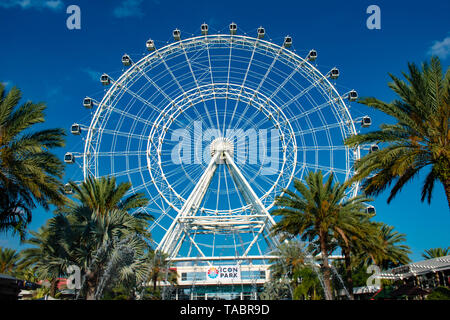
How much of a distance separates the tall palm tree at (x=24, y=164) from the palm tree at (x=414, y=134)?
12.8 m

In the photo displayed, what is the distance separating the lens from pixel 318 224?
2066 centimetres

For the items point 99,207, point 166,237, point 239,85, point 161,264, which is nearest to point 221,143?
point 239,85

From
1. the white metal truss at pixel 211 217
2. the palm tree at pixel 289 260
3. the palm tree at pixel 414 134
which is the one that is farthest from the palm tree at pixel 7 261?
the palm tree at pixel 414 134

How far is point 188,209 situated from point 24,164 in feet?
66.2

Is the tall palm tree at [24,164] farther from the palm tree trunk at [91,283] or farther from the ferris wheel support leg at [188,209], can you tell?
the ferris wheel support leg at [188,209]

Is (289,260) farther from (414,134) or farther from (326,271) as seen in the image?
(414,134)

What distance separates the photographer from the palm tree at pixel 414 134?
559 inches

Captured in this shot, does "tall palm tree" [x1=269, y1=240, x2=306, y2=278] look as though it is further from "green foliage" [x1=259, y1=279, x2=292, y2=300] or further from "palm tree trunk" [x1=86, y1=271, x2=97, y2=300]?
"palm tree trunk" [x1=86, y1=271, x2=97, y2=300]

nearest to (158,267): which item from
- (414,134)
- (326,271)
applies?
(326,271)

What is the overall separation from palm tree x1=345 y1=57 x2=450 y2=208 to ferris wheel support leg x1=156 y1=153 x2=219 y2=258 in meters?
20.1

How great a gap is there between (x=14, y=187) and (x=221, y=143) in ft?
73.2

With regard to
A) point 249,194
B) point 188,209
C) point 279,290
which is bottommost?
point 279,290

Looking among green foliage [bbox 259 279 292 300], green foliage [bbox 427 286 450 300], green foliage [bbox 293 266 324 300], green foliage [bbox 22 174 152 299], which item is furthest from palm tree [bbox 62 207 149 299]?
green foliage [bbox 259 279 292 300]

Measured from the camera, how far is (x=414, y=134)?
15.0m
